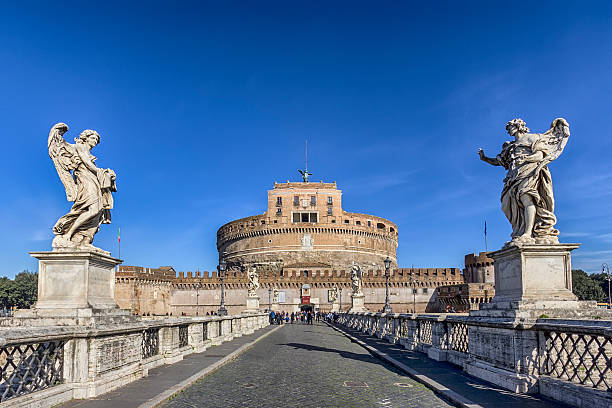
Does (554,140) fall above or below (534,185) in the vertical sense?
above

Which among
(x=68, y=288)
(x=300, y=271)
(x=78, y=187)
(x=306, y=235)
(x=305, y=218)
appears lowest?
(x=300, y=271)

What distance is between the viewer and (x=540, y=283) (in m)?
7.64

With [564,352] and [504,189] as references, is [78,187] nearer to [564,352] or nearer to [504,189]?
[504,189]

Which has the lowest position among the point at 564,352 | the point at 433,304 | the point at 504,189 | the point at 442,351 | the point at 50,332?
the point at 433,304

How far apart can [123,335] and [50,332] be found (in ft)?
6.12

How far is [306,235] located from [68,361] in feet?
258

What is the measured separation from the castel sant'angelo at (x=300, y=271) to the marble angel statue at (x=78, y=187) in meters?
61.6

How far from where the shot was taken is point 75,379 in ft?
22.3

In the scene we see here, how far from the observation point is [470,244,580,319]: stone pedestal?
7344 mm

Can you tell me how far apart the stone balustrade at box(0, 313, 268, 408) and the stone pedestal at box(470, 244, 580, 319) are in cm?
568

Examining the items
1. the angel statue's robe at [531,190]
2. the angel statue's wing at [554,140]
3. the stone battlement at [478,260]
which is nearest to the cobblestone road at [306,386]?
the angel statue's robe at [531,190]

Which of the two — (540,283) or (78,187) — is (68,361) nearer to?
(78,187)

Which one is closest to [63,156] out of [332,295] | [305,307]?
[332,295]

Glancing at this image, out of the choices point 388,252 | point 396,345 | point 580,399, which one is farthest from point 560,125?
point 388,252
